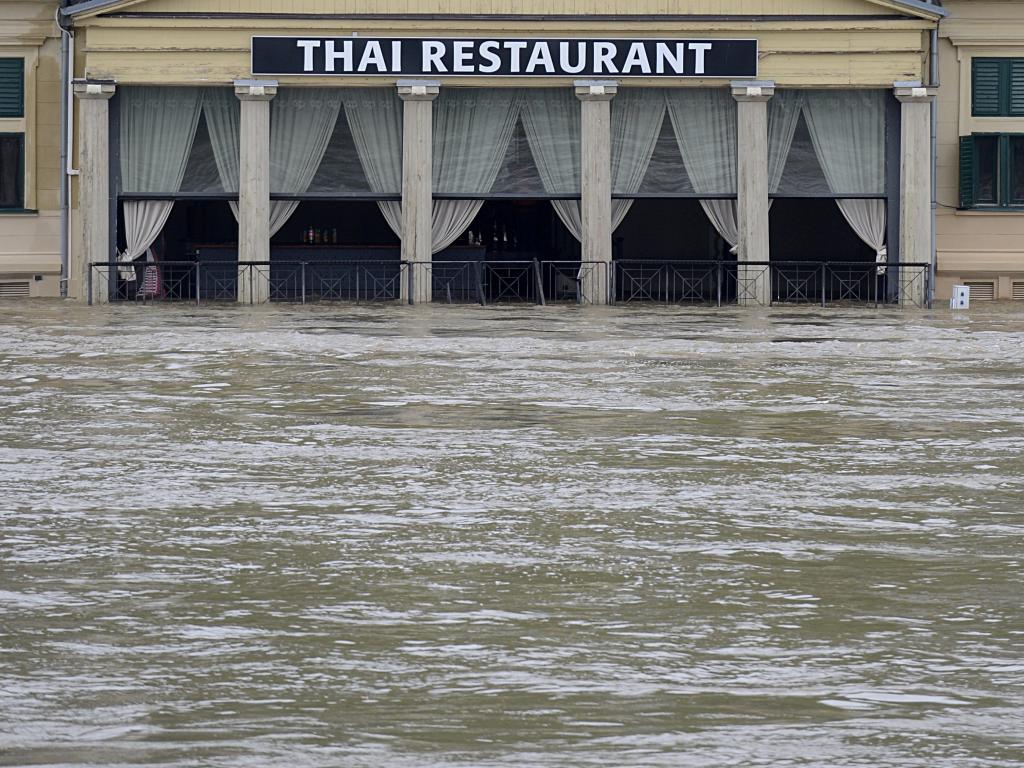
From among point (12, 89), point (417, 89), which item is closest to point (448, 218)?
point (417, 89)

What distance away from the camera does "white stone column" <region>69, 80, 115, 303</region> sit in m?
33.2

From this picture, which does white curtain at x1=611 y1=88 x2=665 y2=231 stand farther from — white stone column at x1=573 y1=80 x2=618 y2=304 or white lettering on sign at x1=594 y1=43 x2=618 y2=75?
white lettering on sign at x1=594 y1=43 x2=618 y2=75

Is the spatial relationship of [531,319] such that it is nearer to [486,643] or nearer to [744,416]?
[744,416]

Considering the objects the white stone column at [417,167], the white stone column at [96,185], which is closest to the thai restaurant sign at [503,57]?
the white stone column at [417,167]

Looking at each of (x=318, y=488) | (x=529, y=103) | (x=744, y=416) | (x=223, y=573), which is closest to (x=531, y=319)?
(x=529, y=103)

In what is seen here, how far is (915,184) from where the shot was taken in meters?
33.8

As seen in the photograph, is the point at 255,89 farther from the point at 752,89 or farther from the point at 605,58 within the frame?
the point at 752,89

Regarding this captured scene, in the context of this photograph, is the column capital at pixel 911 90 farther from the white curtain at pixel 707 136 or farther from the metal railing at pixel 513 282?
the metal railing at pixel 513 282

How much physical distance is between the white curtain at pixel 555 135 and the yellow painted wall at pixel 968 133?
22.9ft

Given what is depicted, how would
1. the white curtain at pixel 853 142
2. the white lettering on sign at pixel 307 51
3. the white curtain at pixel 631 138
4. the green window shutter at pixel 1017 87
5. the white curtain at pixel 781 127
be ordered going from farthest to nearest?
1. the green window shutter at pixel 1017 87
2. the white curtain at pixel 853 142
3. the white curtain at pixel 781 127
4. the white curtain at pixel 631 138
5. the white lettering on sign at pixel 307 51

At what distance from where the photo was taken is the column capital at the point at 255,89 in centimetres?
3294

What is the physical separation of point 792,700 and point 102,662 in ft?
7.13

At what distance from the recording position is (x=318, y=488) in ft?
33.9

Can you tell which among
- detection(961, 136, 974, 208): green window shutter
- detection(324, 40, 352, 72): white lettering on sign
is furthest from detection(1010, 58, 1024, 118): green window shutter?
detection(324, 40, 352, 72): white lettering on sign
